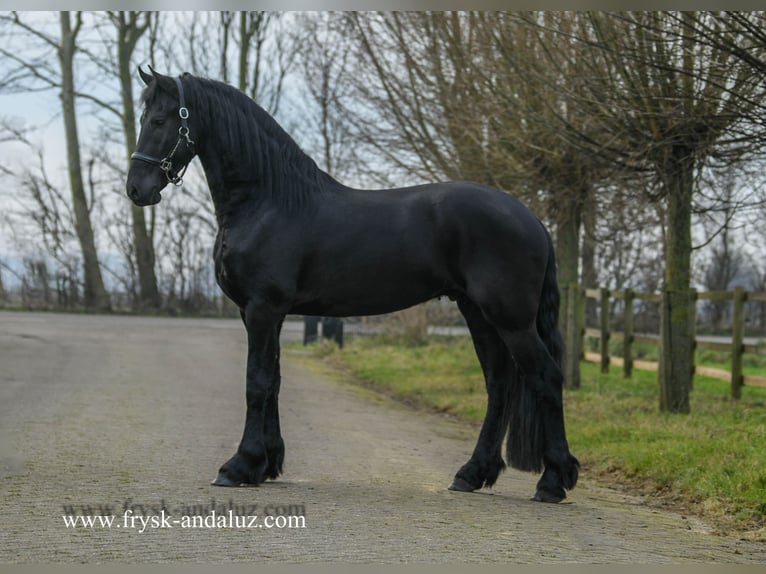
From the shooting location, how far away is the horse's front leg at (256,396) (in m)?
6.43

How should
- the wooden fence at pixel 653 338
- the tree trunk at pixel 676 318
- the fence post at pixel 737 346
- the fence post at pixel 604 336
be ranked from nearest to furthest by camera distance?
1. the tree trunk at pixel 676 318
2. the fence post at pixel 737 346
3. the wooden fence at pixel 653 338
4. the fence post at pixel 604 336

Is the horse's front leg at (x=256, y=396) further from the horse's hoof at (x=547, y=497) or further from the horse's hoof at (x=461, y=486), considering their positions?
the horse's hoof at (x=547, y=497)

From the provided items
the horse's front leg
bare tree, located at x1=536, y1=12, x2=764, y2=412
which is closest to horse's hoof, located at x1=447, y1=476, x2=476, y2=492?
the horse's front leg

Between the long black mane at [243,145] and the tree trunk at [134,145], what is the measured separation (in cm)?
2543

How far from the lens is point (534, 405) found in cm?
670

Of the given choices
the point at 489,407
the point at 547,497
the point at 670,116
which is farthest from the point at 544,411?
the point at 670,116

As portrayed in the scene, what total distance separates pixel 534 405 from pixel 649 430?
13.3ft

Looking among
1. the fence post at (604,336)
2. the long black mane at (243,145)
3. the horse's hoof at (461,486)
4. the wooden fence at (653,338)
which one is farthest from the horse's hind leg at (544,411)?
the fence post at (604,336)

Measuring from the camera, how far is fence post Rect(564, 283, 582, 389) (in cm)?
1641

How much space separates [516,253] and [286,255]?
1534 millimetres

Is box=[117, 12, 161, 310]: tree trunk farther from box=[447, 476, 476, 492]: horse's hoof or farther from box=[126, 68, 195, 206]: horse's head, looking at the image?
box=[447, 476, 476, 492]: horse's hoof

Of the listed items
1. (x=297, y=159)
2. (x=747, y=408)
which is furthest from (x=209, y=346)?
(x=297, y=159)

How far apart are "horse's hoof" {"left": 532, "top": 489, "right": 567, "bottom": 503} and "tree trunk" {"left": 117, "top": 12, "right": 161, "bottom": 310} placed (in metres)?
26.6

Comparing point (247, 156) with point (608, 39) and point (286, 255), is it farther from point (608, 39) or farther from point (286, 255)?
point (608, 39)
